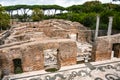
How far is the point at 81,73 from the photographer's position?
33.8 ft

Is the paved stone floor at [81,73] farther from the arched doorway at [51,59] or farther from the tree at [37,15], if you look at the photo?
the tree at [37,15]

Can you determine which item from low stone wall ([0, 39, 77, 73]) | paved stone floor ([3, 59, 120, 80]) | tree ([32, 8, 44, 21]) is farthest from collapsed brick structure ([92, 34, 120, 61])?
tree ([32, 8, 44, 21])

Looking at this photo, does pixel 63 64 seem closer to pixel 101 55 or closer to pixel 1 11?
pixel 101 55

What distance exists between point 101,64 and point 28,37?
370 inches

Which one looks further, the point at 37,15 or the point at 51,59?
the point at 37,15

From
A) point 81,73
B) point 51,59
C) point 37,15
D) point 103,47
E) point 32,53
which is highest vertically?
point 37,15

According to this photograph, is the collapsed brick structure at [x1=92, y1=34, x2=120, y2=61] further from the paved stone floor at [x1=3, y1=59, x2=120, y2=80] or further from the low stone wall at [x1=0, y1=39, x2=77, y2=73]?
the low stone wall at [x1=0, y1=39, x2=77, y2=73]

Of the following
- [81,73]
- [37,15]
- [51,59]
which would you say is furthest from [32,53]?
[37,15]

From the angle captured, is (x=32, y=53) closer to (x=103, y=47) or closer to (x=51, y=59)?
(x=103, y=47)

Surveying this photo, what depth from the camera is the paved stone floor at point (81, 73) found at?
998 centimetres

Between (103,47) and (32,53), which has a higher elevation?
(103,47)

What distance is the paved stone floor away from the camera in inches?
393

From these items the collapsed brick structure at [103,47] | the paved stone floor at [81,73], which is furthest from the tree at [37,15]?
the paved stone floor at [81,73]

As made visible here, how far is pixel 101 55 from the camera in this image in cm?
1144
